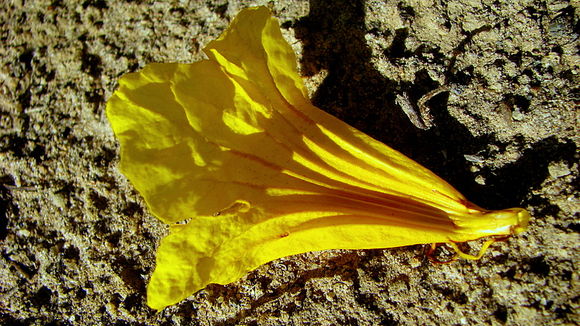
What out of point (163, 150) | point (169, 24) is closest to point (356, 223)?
point (163, 150)

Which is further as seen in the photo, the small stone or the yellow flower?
the small stone

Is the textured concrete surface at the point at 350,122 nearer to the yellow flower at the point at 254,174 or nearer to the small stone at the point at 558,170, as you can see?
the small stone at the point at 558,170

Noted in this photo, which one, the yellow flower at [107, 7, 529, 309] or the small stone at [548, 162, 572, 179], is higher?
the yellow flower at [107, 7, 529, 309]

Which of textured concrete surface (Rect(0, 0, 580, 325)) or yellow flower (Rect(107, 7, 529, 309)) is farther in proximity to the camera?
textured concrete surface (Rect(0, 0, 580, 325))

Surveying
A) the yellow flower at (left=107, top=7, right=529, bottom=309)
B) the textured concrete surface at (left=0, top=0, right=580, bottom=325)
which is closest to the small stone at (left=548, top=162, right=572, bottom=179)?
the textured concrete surface at (left=0, top=0, right=580, bottom=325)

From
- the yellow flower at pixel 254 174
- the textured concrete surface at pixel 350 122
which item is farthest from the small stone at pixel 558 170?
the yellow flower at pixel 254 174

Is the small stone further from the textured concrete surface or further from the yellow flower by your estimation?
the yellow flower
